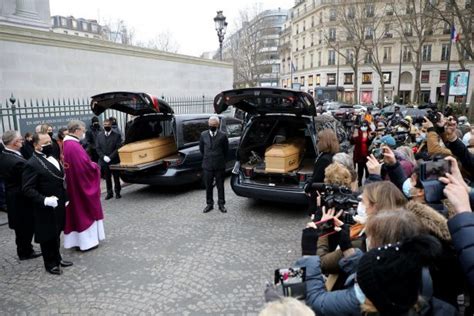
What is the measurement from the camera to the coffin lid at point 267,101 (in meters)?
5.54

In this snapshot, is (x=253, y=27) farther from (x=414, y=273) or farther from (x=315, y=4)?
(x=414, y=273)

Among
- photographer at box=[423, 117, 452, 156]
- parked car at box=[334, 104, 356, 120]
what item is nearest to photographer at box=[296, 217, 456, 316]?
photographer at box=[423, 117, 452, 156]

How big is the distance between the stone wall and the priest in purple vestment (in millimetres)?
7512

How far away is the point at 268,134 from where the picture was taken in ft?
24.6

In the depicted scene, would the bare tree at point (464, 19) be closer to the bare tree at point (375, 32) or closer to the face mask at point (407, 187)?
the bare tree at point (375, 32)

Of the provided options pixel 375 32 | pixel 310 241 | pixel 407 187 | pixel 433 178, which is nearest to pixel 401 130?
pixel 407 187

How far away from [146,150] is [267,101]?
3020 mm

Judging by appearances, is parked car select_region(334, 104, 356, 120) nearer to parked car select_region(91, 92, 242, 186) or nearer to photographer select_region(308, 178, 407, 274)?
parked car select_region(91, 92, 242, 186)

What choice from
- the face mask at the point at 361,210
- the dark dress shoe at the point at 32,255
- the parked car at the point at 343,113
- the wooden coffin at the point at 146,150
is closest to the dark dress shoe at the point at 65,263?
the dark dress shoe at the point at 32,255

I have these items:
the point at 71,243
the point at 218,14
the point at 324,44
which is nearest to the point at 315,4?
the point at 324,44

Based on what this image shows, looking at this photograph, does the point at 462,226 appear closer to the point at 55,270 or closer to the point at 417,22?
the point at 55,270

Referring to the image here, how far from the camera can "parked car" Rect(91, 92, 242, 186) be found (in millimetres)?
7023

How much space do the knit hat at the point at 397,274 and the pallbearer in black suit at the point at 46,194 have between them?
370 cm

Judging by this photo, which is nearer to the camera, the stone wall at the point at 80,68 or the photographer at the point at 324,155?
the photographer at the point at 324,155
